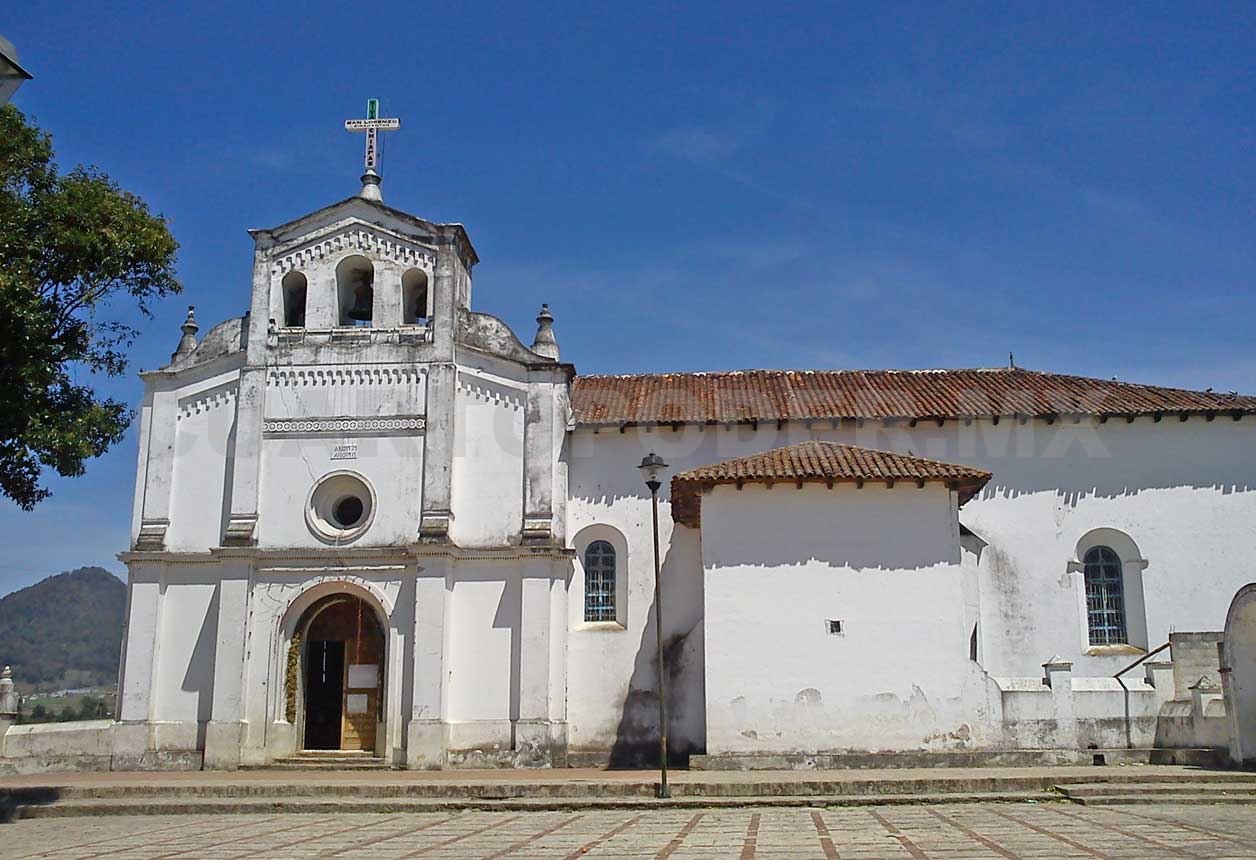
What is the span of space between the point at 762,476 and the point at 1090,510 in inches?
349

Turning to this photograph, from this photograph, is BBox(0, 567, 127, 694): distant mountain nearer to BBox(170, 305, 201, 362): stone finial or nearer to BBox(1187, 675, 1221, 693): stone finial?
BBox(170, 305, 201, 362): stone finial

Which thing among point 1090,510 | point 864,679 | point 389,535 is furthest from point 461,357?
point 1090,510

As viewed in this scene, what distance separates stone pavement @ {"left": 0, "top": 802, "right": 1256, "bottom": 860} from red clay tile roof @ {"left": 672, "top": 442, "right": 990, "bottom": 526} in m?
6.67

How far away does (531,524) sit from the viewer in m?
24.8

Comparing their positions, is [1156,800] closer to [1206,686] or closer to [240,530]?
[1206,686]

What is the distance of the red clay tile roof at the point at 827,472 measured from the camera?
72.1 ft

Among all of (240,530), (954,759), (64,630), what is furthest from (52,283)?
(64,630)

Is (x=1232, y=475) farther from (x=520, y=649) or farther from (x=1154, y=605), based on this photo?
(x=520, y=649)

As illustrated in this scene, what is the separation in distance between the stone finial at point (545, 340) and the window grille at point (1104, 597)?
511 inches

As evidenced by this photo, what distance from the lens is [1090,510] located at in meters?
26.1

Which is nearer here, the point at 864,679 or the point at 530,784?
the point at 530,784

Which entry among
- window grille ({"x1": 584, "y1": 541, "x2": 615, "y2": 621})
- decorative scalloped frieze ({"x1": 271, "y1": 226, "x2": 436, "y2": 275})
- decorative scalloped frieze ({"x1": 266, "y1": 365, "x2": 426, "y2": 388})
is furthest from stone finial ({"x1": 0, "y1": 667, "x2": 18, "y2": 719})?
window grille ({"x1": 584, "y1": 541, "x2": 615, "y2": 621})

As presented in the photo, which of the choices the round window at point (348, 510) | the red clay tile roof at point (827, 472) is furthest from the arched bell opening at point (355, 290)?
the red clay tile roof at point (827, 472)

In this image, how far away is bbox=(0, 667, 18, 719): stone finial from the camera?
23531mm
